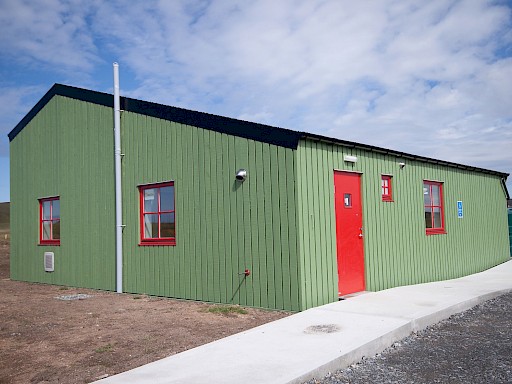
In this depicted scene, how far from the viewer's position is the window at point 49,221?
490 inches

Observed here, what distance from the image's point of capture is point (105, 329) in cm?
662

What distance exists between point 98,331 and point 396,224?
617 centimetres

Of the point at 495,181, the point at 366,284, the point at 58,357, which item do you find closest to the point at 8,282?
the point at 58,357

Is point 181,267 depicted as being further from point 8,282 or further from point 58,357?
point 8,282

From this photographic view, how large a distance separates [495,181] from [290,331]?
11624 millimetres

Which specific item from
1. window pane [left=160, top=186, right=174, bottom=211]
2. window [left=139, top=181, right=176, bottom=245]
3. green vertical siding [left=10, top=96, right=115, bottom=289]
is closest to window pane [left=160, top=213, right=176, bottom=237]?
window [left=139, top=181, right=176, bottom=245]

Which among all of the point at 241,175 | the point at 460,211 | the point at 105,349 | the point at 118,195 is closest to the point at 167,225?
the point at 118,195

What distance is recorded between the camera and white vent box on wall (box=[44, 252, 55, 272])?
1225cm

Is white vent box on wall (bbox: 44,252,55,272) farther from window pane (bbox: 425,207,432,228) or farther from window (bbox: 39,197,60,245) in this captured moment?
window pane (bbox: 425,207,432,228)

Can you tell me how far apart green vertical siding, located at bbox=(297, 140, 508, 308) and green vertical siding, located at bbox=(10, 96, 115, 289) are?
512 centimetres

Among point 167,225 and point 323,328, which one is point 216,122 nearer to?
point 167,225

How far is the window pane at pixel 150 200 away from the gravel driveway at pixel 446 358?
231 inches

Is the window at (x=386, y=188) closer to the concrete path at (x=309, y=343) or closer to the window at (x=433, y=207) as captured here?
the window at (x=433, y=207)

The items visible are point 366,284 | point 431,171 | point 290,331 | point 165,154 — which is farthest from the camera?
point 431,171
